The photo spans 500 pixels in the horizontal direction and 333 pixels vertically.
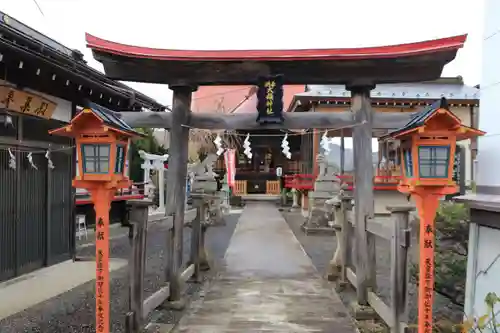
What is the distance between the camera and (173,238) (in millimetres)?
7164

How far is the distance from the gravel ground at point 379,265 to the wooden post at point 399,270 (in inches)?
37.2

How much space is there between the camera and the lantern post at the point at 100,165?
15.2 ft

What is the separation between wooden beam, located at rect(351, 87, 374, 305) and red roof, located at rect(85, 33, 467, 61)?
24.5 inches

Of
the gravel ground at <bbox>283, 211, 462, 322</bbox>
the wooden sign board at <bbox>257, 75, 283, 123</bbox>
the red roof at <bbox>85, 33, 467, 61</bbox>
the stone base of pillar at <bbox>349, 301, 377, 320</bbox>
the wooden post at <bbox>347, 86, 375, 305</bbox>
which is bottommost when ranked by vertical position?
the gravel ground at <bbox>283, 211, 462, 322</bbox>

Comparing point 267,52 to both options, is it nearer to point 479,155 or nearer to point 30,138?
point 479,155

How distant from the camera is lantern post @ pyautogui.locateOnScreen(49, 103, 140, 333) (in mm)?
4629

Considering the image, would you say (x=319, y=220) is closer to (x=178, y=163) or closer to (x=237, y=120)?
(x=237, y=120)

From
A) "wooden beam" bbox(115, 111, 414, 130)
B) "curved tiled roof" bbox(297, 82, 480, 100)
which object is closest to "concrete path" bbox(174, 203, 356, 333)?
"wooden beam" bbox(115, 111, 414, 130)

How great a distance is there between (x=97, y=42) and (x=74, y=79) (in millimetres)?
2013

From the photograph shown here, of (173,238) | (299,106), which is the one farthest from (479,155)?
(299,106)

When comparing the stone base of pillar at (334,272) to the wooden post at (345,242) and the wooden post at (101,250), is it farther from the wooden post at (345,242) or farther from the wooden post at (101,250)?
the wooden post at (101,250)

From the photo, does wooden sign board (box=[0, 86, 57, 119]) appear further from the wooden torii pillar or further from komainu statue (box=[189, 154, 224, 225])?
komainu statue (box=[189, 154, 224, 225])

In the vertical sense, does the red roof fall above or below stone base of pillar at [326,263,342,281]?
above

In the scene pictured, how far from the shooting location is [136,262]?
5395mm
